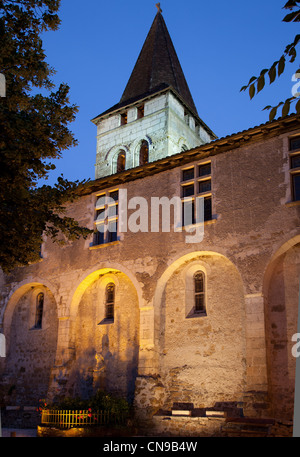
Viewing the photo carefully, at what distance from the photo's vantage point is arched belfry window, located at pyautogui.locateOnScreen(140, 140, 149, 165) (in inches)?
1072

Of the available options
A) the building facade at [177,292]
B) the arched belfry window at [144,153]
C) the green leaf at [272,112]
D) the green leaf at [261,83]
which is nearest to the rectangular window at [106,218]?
the building facade at [177,292]

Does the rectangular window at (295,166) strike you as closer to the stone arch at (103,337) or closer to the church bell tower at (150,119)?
the stone arch at (103,337)

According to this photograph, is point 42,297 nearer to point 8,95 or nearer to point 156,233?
point 156,233

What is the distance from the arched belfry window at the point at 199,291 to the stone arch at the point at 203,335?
257 millimetres

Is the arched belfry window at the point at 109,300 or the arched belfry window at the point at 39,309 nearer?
the arched belfry window at the point at 109,300

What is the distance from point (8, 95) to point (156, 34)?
23.3 m

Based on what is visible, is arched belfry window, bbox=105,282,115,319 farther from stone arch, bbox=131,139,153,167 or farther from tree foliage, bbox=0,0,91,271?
stone arch, bbox=131,139,153,167

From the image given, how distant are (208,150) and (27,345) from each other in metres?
11.4

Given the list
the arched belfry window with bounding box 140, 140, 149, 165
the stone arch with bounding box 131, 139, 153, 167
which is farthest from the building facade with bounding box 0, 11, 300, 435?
the arched belfry window with bounding box 140, 140, 149, 165

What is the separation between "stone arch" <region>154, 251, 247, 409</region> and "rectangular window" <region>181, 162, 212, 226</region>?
154 centimetres

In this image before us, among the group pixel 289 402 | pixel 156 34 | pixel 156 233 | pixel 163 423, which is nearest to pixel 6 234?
pixel 156 233

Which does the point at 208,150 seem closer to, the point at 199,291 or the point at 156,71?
the point at 199,291

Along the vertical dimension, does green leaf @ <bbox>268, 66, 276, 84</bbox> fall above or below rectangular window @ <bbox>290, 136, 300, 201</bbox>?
below

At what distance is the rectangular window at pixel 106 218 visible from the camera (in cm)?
1870
